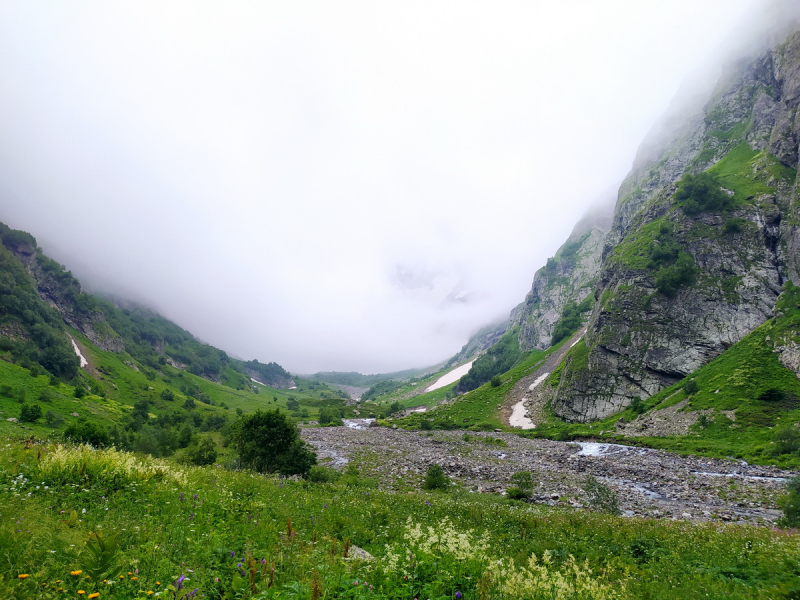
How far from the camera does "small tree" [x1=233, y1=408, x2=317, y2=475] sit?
28.1 meters

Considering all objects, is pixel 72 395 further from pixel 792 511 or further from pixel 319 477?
pixel 792 511

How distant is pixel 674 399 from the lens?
7844 centimetres

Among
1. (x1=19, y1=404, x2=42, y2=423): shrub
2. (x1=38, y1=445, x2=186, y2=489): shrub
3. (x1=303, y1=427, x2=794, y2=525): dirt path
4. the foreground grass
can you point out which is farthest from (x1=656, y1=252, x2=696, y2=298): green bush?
(x1=19, y1=404, x2=42, y2=423): shrub

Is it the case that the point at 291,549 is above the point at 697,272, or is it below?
below

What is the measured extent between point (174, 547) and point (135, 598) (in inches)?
109

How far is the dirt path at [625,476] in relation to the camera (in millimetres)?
26562

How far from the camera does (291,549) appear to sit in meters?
7.36

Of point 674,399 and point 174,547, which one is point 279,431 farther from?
point 674,399

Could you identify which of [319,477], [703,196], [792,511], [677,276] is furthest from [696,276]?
[319,477]

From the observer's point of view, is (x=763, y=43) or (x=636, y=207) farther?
(x=636, y=207)

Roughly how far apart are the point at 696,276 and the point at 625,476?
302 feet

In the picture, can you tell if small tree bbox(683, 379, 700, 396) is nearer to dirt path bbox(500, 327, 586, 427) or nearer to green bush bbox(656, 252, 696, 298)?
green bush bbox(656, 252, 696, 298)

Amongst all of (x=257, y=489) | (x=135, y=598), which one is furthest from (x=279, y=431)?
(x=135, y=598)

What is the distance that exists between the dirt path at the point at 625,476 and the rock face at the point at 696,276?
171 feet
